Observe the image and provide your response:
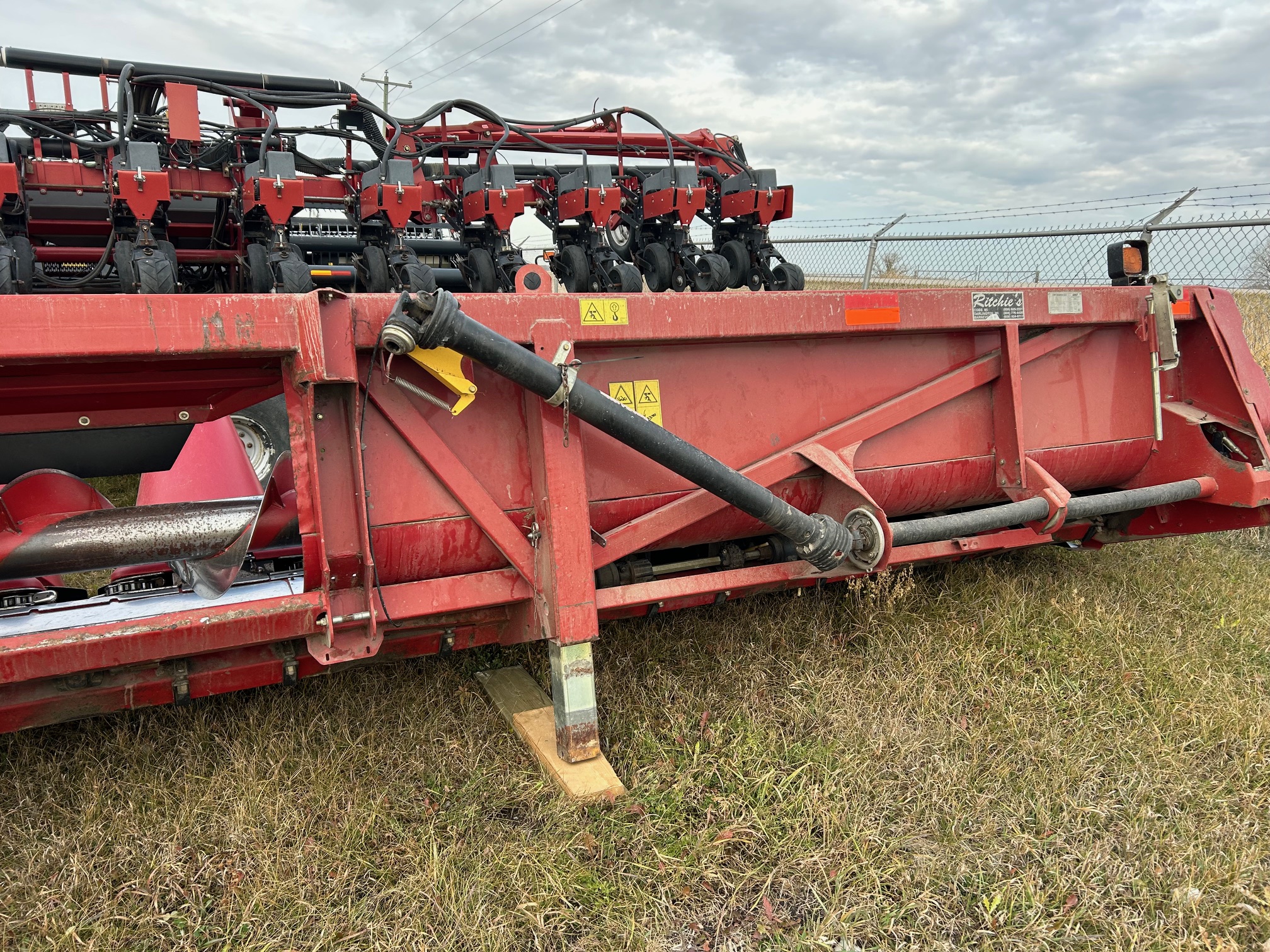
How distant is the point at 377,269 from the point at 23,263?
4.84 ft

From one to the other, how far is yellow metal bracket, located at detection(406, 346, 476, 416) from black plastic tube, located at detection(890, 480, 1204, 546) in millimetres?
1343

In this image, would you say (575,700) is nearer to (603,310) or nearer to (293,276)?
(603,310)

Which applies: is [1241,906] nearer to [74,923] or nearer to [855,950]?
[855,950]

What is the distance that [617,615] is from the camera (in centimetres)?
285

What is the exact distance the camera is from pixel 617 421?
92.0 inches

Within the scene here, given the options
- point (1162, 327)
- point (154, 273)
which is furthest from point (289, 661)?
point (1162, 327)

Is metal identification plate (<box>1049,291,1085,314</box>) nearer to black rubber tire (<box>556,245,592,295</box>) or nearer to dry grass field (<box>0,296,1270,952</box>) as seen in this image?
dry grass field (<box>0,296,1270,952</box>)

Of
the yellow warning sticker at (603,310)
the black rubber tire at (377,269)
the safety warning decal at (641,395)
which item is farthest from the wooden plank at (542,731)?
the black rubber tire at (377,269)

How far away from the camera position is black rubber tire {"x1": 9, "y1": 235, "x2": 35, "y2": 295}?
12.3 feet

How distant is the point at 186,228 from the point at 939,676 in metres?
4.36

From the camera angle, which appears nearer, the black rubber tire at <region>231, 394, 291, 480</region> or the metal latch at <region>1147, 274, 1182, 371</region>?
the black rubber tire at <region>231, 394, 291, 480</region>

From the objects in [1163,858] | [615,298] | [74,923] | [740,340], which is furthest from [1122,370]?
[74,923]

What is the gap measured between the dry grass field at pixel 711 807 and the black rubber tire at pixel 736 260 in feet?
9.36

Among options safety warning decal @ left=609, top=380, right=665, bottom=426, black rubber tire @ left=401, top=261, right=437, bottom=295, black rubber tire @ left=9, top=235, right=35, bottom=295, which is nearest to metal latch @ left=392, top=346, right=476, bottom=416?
safety warning decal @ left=609, top=380, right=665, bottom=426
